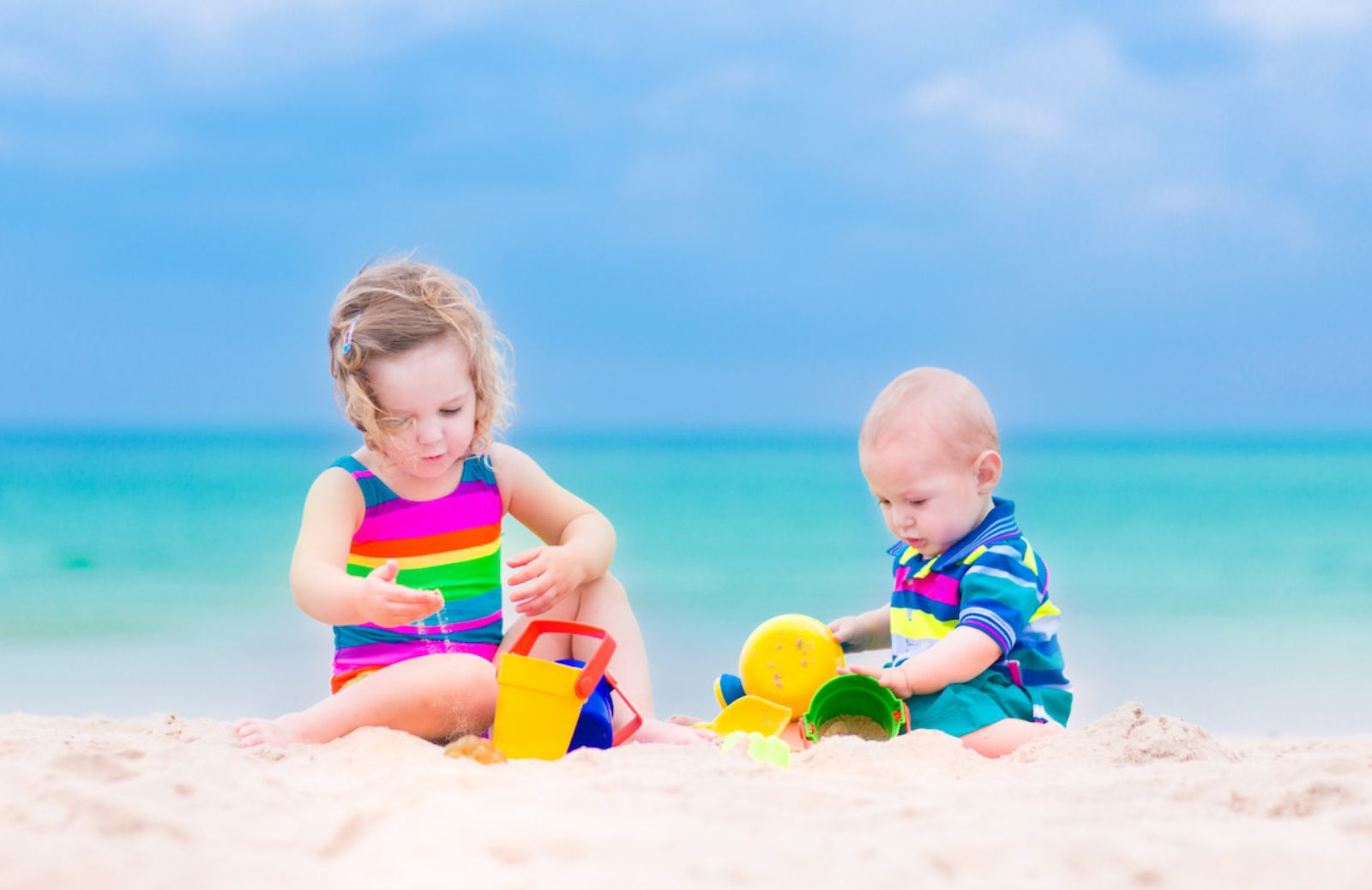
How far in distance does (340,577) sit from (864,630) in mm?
1332

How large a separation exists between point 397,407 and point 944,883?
181cm

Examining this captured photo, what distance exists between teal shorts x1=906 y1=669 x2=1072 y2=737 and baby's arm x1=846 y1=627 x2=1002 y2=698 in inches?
1.5

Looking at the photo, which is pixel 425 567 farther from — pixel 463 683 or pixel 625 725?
pixel 625 725

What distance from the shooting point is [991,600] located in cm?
286

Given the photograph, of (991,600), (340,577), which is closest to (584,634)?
(340,577)

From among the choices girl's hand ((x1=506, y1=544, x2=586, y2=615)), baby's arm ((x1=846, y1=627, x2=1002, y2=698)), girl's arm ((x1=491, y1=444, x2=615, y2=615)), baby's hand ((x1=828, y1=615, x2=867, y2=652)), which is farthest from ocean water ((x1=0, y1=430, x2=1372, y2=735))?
baby's arm ((x1=846, y1=627, x2=1002, y2=698))

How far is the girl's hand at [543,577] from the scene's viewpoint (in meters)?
2.73

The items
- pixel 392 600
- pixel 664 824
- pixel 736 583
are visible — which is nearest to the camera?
pixel 664 824

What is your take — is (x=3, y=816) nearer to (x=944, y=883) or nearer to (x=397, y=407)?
(x=944, y=883)

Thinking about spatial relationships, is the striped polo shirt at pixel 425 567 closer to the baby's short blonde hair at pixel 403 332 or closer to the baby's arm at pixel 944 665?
the baby's short blonde hair at pixel 403 332

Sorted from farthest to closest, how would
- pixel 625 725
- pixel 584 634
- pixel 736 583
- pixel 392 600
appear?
1. pixel 736 583
2. pixel 584 634
3. pixel 625 725
4. pixel 392 600

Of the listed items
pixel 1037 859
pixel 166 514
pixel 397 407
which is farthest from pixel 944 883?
pixel 166 514

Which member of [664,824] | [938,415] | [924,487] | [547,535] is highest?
[938,415]

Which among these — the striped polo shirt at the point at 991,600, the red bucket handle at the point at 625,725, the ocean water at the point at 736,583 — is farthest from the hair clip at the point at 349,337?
the striped polo shirt at the point at 991,600
